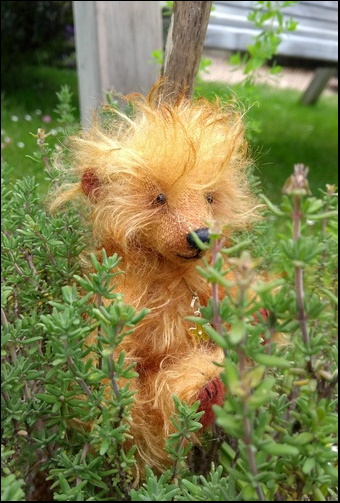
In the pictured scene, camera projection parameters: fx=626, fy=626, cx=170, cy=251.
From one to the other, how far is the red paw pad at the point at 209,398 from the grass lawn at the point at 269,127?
4.89 ft

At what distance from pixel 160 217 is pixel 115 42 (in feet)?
5.96

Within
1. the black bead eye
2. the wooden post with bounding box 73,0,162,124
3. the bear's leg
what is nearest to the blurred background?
the wooden post with bounding box 73,0,162,124

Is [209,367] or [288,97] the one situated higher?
[209,367]

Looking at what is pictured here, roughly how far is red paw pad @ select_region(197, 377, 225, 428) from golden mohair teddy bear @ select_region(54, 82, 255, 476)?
0.10 feet

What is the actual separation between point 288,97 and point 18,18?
2.74 metres

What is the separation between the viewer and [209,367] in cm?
89

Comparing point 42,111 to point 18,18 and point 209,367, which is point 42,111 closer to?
point 18,18

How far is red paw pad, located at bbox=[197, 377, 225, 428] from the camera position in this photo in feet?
2.72

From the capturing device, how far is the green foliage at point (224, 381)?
1.67 ft

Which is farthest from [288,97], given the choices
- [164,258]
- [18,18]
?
[164,258]

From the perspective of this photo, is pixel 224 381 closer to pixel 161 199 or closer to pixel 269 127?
pixel 161 199


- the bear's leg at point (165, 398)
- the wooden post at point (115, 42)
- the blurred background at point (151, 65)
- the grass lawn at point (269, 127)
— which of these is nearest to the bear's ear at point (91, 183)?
the blurred background at point (151, 65)

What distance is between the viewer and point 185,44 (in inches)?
48.9

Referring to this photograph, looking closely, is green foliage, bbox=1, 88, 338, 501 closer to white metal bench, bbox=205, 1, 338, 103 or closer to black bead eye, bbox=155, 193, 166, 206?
black bead eye, bbox=155, 193, 166, 206
